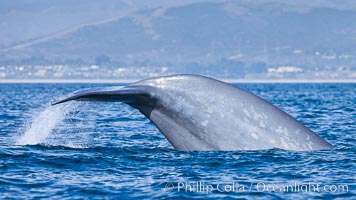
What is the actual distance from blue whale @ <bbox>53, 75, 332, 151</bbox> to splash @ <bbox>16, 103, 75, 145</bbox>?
217 centimetres

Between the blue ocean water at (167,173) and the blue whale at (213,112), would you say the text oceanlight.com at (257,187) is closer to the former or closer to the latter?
the blue ocean water at (167,173)

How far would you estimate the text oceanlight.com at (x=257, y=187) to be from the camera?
10.7 meters

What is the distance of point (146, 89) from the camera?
10938 millimetres

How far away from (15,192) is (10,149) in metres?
4.06

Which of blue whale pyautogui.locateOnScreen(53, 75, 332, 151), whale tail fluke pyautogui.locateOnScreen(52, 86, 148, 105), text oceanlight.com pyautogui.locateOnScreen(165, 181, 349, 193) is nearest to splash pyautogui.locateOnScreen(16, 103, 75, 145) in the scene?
whale tail fluke pyautogui.locateOnScreen(52, 86, 148, 105)

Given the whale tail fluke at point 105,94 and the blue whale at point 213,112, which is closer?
the whale tail fluke at point 105,94

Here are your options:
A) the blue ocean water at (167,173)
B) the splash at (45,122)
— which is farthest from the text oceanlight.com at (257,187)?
the splash at (45,122)

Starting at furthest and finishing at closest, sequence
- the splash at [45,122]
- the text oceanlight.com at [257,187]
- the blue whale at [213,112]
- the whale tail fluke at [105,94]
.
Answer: the splash at [45,122] → the blue whale at [213,112] → the text oceanlight.com at [257,187] → the whale tail fluke at [105,94]

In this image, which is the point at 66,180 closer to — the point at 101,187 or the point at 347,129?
the point at 101,187

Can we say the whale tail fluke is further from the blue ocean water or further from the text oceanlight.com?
the text oceanlight.com

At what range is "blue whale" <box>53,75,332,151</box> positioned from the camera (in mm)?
10852

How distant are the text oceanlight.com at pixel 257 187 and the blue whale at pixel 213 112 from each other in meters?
0.49

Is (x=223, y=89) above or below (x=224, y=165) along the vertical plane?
above

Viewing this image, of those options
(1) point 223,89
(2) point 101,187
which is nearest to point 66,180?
(2) point 101,187
